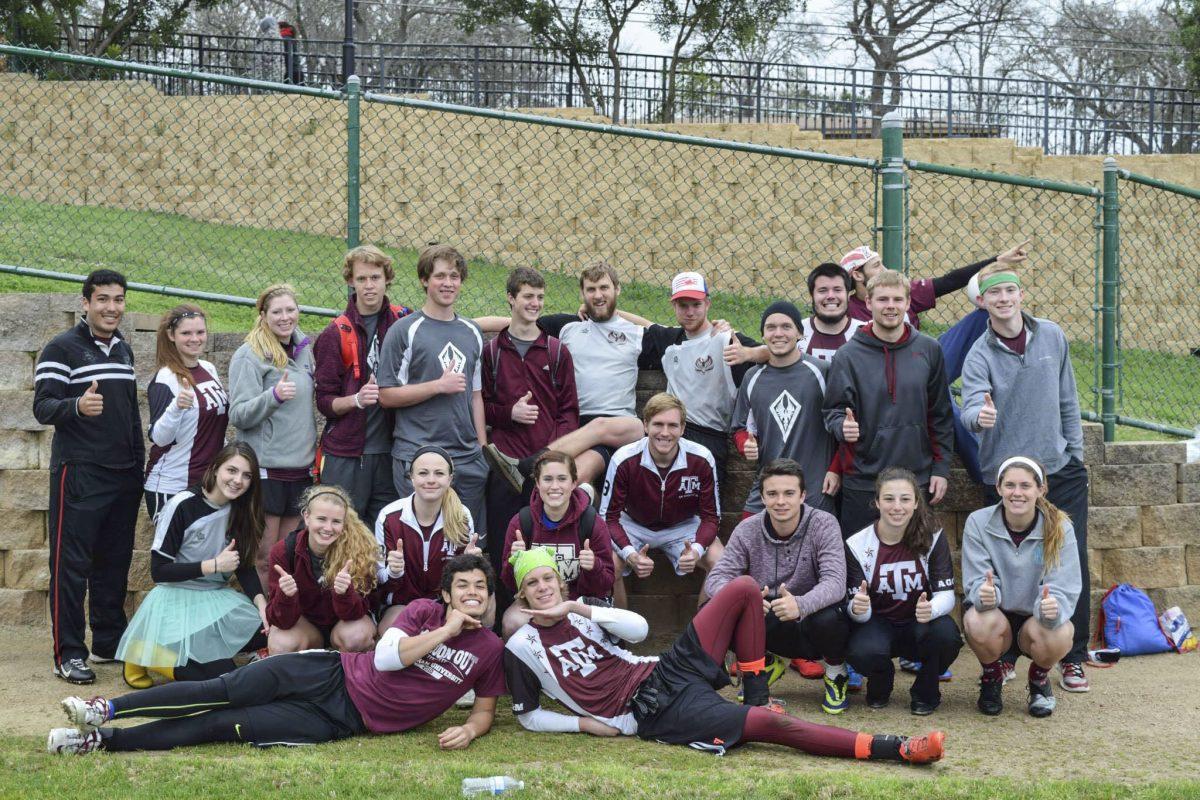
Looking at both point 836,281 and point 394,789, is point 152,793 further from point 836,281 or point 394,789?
point 836,281

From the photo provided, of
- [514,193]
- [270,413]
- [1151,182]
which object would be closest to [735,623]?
→ [270,413]

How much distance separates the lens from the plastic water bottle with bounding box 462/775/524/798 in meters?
4.56

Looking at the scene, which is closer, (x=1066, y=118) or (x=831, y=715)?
(x=831, y=715)

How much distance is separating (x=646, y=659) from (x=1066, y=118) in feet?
46.3

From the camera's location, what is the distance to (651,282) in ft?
46.3

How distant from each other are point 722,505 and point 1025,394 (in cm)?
169

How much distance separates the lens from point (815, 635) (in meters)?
5.83

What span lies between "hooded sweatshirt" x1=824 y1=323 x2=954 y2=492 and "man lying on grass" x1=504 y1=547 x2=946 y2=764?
100cm

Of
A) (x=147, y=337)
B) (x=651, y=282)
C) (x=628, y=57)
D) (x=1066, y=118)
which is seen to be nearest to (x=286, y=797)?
(x=147, y=337)

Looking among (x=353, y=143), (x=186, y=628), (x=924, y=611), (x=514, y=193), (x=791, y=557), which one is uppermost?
(x=514, y=193)

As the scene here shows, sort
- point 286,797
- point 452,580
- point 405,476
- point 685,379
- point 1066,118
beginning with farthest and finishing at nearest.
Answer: point 1066,118, point 685,379, point 405,476, point 452,580, point 286,797

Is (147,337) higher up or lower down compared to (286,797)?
higher up

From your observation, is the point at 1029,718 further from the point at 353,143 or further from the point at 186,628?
the point at 353,143

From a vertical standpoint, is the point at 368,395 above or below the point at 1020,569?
above
